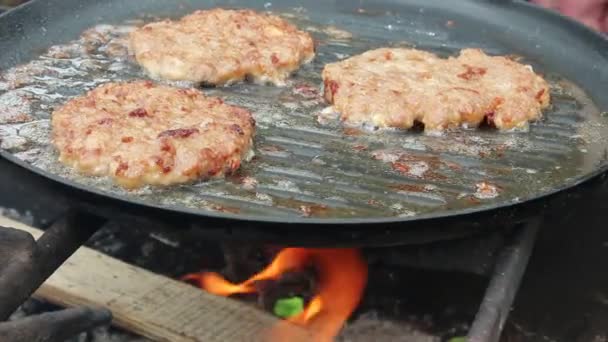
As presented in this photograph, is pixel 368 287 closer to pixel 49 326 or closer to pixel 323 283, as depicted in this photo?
pixel 323 283

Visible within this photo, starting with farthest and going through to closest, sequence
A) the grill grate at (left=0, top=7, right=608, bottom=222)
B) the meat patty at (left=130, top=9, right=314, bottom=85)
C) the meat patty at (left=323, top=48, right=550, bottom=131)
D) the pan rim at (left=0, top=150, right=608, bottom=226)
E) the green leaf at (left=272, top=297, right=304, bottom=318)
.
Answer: the green leaf at (left=272, top=297, right=304, bottom=318) < the meat patty at (left=130, top=9, right=314, bottom=85) < the meat patty at (left=323, top=48, right=550, bottom=131) < the grill grate at (left=0, top=7, right=608, bottom=222) < the pan rim at (left=0, top=150, right=608, bottom=226)

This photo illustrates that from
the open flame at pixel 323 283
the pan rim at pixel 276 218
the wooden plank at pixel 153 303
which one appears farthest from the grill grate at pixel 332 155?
the wooden plank at pixel 153 303

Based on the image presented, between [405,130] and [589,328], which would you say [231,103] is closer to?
[405,130]

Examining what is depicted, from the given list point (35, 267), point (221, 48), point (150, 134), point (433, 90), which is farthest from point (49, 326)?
point (433, 90)

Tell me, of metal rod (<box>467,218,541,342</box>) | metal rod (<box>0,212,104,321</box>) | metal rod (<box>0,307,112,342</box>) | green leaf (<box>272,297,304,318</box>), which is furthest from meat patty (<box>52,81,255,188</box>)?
green leaf (<box>272,297,304,318</box>)

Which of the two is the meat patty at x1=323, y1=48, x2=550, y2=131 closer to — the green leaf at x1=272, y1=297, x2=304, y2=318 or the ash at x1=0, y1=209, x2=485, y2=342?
the ash at x1=0, y1=209, x2=485, y2=342
